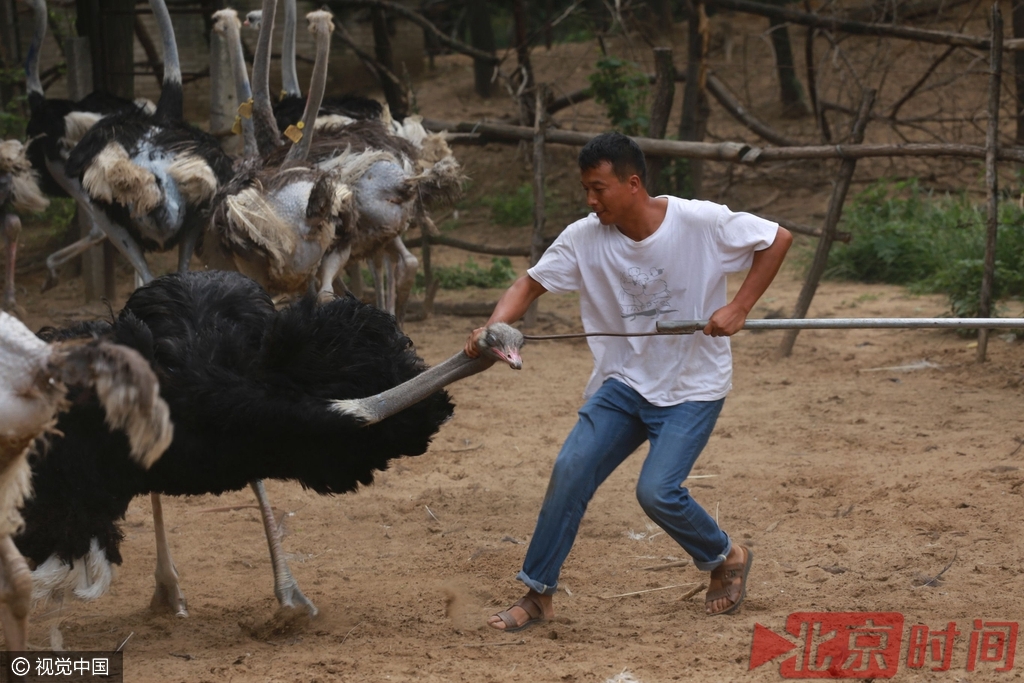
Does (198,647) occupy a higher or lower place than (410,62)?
lower

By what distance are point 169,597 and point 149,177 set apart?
3.12m

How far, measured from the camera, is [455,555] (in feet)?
15.3

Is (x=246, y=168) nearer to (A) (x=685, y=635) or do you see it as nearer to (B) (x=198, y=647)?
(B) (x=198, y=647)

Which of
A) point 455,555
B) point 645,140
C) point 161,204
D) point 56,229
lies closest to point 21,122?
point 56,229

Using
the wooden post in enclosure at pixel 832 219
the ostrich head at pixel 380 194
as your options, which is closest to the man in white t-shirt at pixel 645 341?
the ostrich head at pixel 380 194

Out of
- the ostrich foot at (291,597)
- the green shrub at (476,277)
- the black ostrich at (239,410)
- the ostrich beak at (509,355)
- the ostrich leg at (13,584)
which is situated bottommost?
the green shrub at (476,277)

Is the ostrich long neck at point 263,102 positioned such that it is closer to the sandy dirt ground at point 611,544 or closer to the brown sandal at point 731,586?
the sandy dirt ground at point 611,544

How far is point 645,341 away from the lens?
3795mm

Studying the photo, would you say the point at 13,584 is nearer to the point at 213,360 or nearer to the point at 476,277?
the point at 213,360

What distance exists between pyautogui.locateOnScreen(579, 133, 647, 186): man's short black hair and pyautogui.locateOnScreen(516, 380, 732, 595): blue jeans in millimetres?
721

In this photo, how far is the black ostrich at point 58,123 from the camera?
299 inches

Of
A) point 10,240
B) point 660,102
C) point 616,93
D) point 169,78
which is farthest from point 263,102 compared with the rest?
point 616,93

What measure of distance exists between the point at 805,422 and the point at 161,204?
12.7 feet

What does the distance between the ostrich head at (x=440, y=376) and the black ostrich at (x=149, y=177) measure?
11.7 ft
